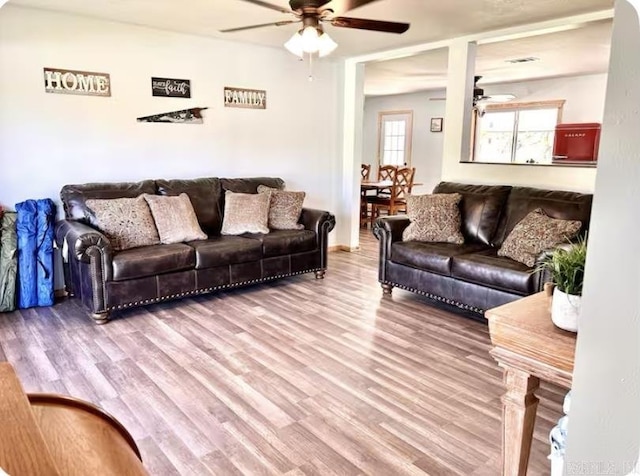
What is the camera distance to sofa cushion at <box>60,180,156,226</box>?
13.0 feet

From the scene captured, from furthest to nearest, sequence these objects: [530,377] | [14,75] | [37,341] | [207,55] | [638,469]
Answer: [207,55] < [14,75] < [37,341] < [530,377] < [638,469]

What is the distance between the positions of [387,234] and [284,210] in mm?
1108

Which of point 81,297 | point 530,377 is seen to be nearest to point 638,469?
point 530,377

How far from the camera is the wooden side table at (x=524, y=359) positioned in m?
1.36

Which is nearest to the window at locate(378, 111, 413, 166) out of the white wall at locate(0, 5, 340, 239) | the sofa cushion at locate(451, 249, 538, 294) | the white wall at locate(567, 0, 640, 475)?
the white wall at locate(0, 5, 340, 239)

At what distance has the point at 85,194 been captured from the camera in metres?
4.01

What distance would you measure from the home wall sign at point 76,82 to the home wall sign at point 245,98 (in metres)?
1.20

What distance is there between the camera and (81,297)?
3.69 m

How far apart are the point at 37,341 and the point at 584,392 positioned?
11.1 ft

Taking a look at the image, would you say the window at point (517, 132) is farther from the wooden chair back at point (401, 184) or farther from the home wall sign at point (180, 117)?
the home wall sign at point (180, 117)

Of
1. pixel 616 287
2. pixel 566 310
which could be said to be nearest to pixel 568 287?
pixel 566 310

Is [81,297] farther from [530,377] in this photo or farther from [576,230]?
[576,230]

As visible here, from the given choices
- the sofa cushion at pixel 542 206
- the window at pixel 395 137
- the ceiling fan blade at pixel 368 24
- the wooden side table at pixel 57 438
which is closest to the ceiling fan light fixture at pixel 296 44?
the ceiling fan blade at pixel 368 24

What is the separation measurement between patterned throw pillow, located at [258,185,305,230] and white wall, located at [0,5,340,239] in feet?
2.42
